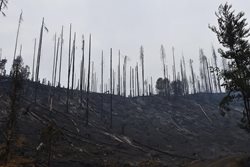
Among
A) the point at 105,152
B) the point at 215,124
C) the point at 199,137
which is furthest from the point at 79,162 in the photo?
the point at 215,124

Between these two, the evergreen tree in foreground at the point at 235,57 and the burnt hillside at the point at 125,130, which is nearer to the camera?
the evergreen tree in foreground at the point at 235,57

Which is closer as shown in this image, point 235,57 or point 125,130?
point 235,57

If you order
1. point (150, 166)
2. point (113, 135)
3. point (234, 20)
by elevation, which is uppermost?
point (234, 20)

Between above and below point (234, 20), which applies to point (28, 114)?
below

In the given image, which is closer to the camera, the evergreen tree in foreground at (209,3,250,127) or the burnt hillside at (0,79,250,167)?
the evergreen tree in foreground at (209,3,250,127)

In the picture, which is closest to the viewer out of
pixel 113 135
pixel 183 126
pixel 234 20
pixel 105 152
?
pixel 234 20

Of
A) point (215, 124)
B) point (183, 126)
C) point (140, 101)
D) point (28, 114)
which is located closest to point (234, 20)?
point (28, 114)

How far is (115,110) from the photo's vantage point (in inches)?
2399

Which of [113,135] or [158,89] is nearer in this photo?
[113,135]

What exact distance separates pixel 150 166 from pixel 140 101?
42.6 m

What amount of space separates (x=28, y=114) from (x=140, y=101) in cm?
3632

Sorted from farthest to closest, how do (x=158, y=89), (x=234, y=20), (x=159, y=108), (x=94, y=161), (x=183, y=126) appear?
1. (x=158, y=89)
2. (x=159, y=108)
3. (x=183, y=126)
4. (x=94, y=161)
5. (x=234, y=20)

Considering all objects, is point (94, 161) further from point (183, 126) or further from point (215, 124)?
point (215, 124)

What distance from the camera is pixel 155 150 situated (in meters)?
39.1
